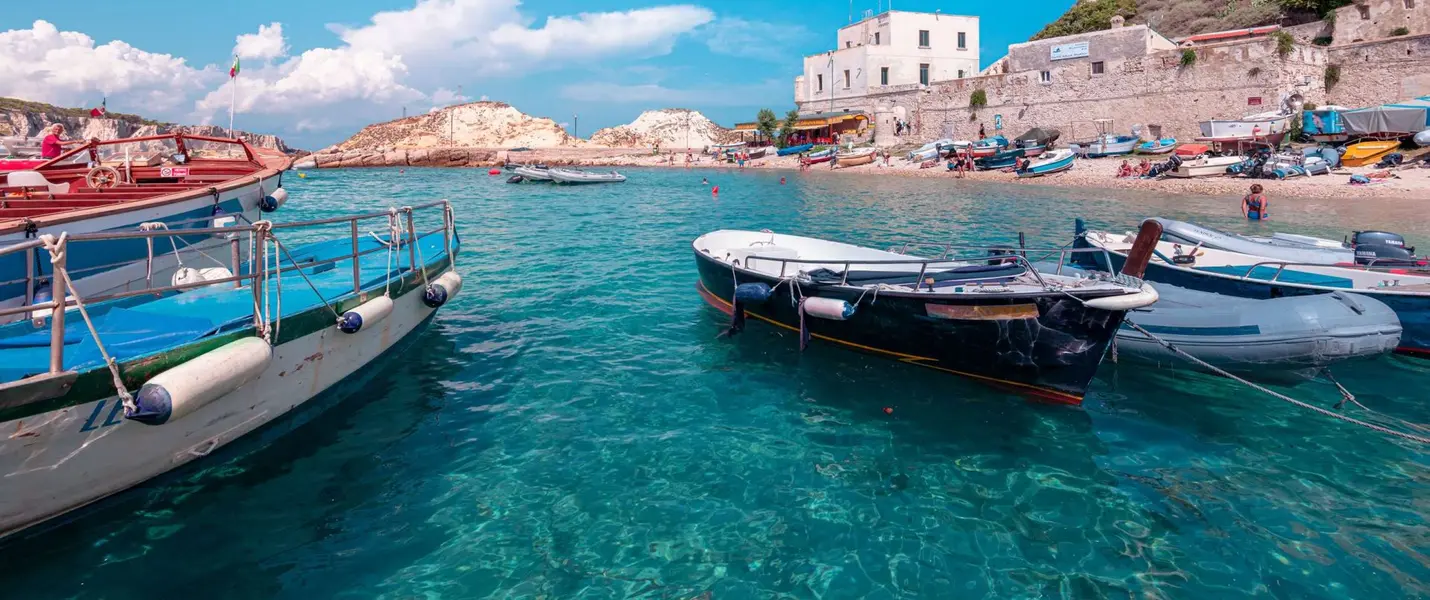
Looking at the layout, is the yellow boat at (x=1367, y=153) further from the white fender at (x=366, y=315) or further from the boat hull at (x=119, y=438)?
the boat hull at (x=119, y=438)

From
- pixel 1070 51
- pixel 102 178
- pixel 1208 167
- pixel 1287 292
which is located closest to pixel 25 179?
pixel 102 178

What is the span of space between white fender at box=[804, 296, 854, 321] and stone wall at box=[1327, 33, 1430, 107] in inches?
1829

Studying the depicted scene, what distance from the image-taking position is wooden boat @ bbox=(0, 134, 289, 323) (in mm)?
8445

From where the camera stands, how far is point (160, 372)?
5.54 metres

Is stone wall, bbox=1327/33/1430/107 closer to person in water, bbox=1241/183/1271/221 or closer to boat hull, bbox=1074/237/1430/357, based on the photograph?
person in water, bbox=1241/183/1271/221

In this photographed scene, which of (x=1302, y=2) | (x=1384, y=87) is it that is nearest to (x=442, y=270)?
(x=1384, y=87)

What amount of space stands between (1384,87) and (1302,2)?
577 inches

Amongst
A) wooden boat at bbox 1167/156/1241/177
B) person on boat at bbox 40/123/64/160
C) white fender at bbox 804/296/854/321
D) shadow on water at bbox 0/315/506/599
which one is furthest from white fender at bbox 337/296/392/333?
wooden boat at bbox 1167/156/1241/177

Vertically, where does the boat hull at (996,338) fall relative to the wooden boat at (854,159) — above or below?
below

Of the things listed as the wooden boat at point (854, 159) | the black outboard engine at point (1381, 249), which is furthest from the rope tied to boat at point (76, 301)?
the wooden boat at point (854, 159)

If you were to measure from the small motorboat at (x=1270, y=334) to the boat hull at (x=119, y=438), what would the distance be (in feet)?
30.4

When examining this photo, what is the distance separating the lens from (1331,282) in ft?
34.8

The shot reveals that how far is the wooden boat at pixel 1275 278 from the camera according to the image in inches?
384

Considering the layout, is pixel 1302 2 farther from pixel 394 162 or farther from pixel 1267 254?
pixel 394 162
